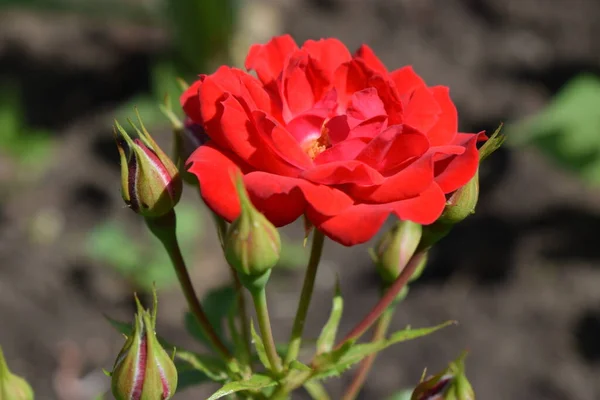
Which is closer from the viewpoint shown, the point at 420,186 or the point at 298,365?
the point at 420,186

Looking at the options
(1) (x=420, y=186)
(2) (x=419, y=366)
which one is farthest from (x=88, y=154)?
(1) (x=420, y=186)

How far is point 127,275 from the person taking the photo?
2.64 meters

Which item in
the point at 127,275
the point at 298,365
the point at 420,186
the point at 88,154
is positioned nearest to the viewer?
the point at 420,186

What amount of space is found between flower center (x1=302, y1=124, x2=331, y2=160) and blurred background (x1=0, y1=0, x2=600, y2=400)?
52.1 inches

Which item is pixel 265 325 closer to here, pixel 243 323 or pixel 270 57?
pixel 243 323

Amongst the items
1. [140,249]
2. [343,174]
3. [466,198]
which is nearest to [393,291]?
[466,198]

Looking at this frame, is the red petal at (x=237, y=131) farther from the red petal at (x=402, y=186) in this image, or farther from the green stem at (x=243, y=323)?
the green stem at (x=243, y=323)

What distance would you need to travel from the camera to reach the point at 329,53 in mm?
932

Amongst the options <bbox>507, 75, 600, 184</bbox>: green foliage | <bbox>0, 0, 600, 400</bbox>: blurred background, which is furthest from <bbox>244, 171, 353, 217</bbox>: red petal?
<bbox>507, 75, 600, 184</bbox>: green foliage

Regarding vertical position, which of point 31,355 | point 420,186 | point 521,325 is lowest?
point 521,325

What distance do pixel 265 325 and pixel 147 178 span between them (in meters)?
0.22

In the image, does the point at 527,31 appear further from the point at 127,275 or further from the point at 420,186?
the point at 420,186

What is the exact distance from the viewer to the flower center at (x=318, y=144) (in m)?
0.86

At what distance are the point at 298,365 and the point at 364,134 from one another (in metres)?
0.30
